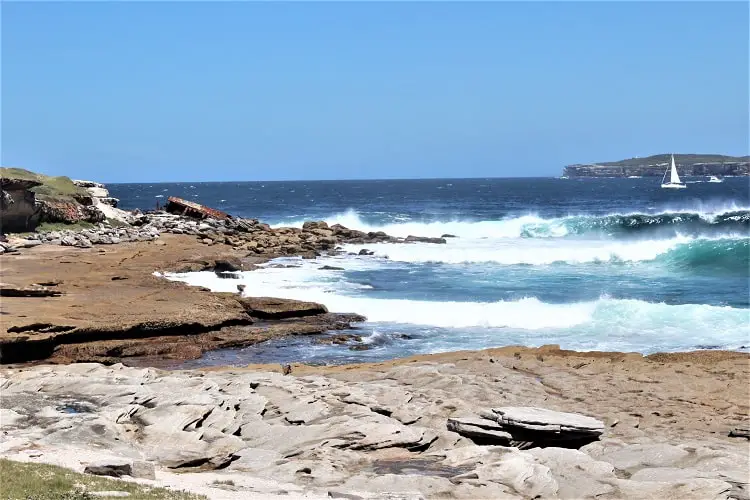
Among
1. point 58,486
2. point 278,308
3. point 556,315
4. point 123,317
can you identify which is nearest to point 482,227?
point 556,315

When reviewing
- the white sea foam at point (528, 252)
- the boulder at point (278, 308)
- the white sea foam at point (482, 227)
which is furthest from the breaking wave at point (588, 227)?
the boulder at point (278, 308)

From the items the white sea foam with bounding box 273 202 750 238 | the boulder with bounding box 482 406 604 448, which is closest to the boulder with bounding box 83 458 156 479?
the boulder with bounding box 482 406 604 448

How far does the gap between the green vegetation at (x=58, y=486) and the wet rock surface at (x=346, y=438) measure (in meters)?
0.74

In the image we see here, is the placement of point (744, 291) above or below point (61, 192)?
below

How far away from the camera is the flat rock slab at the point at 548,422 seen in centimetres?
1240

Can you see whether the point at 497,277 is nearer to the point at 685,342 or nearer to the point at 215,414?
the point at 685,342

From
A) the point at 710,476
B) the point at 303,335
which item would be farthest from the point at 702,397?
the point at 303,335

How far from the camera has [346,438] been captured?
12344 mm

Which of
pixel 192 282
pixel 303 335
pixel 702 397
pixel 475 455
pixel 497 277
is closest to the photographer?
pixel 475 455

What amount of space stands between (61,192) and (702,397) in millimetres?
41778

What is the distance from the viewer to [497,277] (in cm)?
3575

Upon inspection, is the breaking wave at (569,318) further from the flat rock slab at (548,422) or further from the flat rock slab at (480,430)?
the flat rock slab at (480,430)

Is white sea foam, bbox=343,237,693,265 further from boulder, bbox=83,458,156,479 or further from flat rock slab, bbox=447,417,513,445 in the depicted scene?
boulder, bbox=83,458,156,479

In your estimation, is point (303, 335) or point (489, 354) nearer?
point (489, 354)
